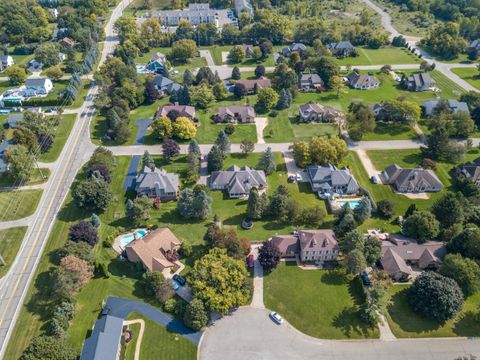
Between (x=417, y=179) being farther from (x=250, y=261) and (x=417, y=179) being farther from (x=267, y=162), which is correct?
(x=250, y=261)

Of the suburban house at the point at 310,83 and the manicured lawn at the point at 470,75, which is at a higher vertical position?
the manicured lawn at the point at 470,75

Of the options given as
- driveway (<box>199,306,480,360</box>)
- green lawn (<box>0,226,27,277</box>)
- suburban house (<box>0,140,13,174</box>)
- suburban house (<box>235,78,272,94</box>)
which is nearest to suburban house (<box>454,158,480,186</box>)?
driveway (<box>199,306,480,360</box>)

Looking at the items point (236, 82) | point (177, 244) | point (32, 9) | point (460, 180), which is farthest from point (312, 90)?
point (32, 9)

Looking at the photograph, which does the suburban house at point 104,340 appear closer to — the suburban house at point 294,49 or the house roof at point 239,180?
the house roof at point 239,180

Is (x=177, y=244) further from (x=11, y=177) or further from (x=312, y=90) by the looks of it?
(x=312, y=90)

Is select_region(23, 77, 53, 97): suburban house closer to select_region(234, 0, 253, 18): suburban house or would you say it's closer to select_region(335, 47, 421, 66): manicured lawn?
select_region(234, 0, 253, 18): suburban house

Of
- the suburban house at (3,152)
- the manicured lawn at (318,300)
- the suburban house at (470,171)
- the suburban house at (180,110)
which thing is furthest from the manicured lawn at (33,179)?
the suburban house at (470,171)

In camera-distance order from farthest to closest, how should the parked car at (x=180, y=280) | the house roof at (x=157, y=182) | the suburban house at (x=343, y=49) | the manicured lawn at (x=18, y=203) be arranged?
the suburban house at (x=343, y=49)
the house roof at (x=157, y=182)
the manicured lawn at (x=18, y=203)
the parked car at (x=180, y=280)

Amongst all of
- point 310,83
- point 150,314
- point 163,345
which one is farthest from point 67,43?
point 163,345
